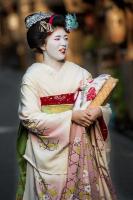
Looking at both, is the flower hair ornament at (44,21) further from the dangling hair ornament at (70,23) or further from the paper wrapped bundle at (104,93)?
the paper wrapped bundle at (104,93)

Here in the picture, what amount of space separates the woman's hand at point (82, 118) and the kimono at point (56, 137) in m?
0.04

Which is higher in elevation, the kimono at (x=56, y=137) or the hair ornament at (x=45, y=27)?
the hair ornament at (x=45, y=27)

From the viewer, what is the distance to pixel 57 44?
554 cm

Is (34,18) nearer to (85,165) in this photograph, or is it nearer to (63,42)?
(63,42)

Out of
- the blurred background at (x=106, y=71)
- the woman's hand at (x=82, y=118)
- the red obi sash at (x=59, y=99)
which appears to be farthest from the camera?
the blurred background at (x=106, y=71)

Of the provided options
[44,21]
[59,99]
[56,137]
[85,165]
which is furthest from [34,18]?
[85,165]

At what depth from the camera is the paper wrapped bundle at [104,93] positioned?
5480 mm

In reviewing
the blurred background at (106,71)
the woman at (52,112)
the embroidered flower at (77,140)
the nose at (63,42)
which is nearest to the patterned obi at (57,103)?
the woman at (52,112)

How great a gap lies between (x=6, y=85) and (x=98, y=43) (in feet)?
22.6

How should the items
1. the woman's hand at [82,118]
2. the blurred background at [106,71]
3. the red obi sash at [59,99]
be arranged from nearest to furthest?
1. the woman's hand at [82,118]
2. the red obi sash at [59,99]
3. the blurred background at [106,71]

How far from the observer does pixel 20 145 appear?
5691 mm

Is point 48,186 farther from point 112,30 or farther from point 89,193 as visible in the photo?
point 112,30

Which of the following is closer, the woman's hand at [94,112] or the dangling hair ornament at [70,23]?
the woman's hand at [94,112]

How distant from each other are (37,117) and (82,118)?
304mm
